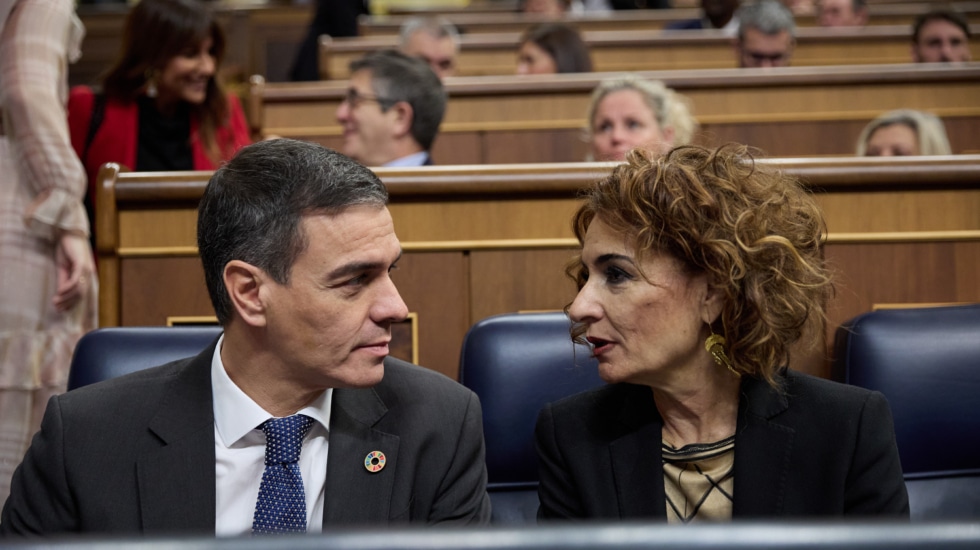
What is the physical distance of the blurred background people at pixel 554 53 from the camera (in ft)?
15.2

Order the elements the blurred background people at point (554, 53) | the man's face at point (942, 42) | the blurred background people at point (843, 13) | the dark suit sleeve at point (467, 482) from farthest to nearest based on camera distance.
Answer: the blurred background people at point (843, 13)
the man's face at point (942, 42)
the blurred background people at point (554, 53)
the dark suit sleeve at point (467, 482)

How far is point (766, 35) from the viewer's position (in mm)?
4688

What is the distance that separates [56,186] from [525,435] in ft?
3.95

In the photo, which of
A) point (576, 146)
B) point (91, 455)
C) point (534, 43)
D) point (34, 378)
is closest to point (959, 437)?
point (91, 455)

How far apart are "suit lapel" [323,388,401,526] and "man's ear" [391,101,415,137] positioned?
1.94 meters

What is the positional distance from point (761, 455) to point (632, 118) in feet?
6.38

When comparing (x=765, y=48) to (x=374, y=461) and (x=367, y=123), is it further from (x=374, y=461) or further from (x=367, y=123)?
(x=374, y=461)

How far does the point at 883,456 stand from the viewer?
1520 mm

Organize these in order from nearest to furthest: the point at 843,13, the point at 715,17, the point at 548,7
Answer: the point at 843,13, the point at 715,17, the point at 548,7

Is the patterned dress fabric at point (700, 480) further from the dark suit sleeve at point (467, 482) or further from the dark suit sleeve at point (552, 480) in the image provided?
the dark suit sleeve at point (467, 482)

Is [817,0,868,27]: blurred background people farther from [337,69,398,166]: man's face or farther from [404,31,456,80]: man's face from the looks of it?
[337,69,398,166]: man's face

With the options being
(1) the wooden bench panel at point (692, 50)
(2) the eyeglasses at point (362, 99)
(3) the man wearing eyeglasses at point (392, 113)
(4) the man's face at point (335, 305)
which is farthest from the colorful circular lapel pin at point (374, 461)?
(1) the wooden bench panel at point (692, 50)

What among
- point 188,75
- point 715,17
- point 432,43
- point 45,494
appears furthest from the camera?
point 715,17

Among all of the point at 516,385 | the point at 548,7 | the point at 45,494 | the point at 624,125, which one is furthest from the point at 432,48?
the point at 45,494
